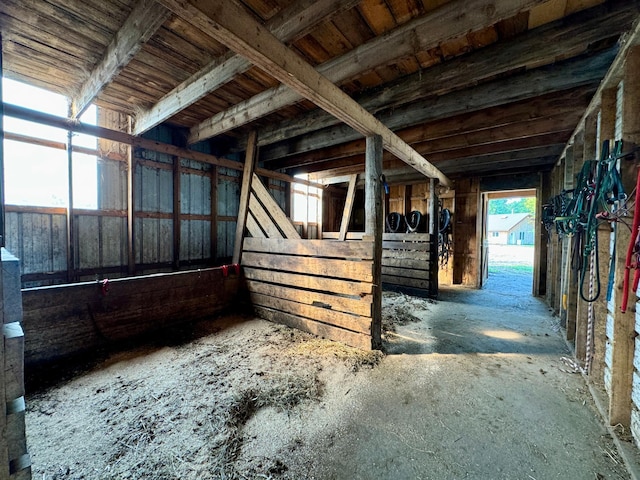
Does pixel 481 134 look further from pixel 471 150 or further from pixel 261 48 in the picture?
pixel 261 48

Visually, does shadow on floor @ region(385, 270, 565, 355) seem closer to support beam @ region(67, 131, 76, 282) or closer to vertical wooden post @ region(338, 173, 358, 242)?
vertical wooden post @ region(338, 173, 358, 242)

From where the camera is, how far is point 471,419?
161 centimetres

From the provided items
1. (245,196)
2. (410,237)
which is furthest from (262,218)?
(410,237)

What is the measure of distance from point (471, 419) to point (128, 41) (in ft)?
11.4

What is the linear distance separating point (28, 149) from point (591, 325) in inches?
221

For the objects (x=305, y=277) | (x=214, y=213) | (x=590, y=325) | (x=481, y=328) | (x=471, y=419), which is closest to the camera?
(x=471, y=419)

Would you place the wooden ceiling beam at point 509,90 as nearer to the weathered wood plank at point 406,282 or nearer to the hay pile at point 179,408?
the hay pile at point 179,408

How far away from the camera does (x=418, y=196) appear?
21.5 feet

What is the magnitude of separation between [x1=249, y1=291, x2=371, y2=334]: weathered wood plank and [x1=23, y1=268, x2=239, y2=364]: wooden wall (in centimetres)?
65

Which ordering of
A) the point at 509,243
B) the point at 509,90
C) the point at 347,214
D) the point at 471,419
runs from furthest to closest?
the point at 509,243 → the point at 347,214 → the point at 509,90 → the point at 471,419

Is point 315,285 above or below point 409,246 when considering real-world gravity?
below

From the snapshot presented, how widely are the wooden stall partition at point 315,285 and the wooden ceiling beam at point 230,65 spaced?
Answer: 1744 millimetres

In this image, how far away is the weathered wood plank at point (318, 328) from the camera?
2551mm

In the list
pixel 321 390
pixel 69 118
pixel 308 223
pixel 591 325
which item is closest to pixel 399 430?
pixel 321 390
